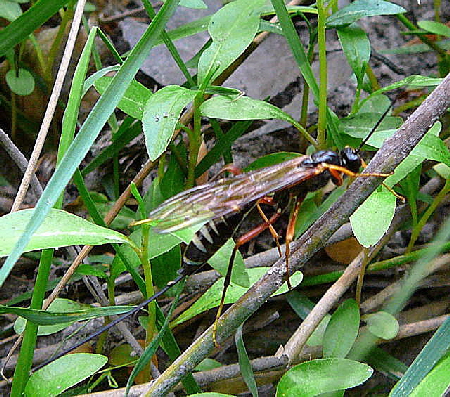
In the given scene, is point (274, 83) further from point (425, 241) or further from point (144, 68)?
point (425, 241)

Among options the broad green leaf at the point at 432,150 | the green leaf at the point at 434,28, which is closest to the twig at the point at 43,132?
the broad green leaf at the point at 432,150

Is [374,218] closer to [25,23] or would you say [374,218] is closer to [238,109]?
[238,109]

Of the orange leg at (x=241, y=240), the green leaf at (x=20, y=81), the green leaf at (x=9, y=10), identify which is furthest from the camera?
the green leaf at (x=20, y=81)

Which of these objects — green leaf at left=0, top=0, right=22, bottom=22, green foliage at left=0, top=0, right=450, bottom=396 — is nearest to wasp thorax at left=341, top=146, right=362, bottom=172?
green foliage at left=0, top=0, right=450, bottom=396

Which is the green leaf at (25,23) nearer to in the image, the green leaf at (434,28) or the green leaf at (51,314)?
the green leaf at (51,314)

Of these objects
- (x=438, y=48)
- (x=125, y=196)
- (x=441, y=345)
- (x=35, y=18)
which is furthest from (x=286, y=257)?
(x=438, y=48)

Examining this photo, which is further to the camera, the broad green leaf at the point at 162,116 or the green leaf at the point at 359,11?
the green leaf at the point at 359,11
